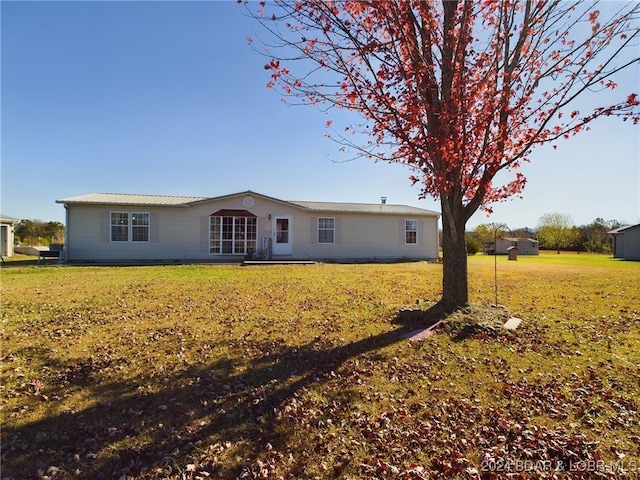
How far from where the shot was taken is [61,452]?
286 cm

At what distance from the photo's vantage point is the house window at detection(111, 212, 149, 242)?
18003 mm

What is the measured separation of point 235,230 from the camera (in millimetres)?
19828

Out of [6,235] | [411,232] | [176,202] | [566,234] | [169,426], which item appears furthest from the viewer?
[566,234]

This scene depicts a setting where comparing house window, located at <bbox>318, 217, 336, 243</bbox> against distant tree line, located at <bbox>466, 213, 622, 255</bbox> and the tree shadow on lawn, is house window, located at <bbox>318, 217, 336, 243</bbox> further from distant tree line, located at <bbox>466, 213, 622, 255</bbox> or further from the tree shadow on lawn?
distant tree line, located at <bbox>466, 213, 622, 255</bbox>

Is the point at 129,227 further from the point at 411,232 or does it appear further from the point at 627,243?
the point at 627,243

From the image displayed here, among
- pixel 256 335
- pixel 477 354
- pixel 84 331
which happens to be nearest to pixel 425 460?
pixel 477 354

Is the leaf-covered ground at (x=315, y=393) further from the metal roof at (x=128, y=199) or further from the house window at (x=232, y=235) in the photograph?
the house window at (x=232, y=235)

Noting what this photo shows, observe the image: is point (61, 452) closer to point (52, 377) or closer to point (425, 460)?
point (52, 377)

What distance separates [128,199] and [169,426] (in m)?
18.3

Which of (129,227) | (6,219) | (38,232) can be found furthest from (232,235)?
(38,232)

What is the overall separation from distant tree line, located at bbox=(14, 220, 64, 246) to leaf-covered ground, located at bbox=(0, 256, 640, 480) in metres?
27.1

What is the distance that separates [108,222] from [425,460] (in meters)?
19.1

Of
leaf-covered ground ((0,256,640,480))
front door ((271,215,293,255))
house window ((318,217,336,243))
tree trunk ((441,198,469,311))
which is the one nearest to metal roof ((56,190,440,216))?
house window ((318,217,336,243))

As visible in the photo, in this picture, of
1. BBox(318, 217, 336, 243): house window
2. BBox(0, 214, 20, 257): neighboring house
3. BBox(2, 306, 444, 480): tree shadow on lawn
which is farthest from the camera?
BBox(0, 214, 20, 257): neighboring house
